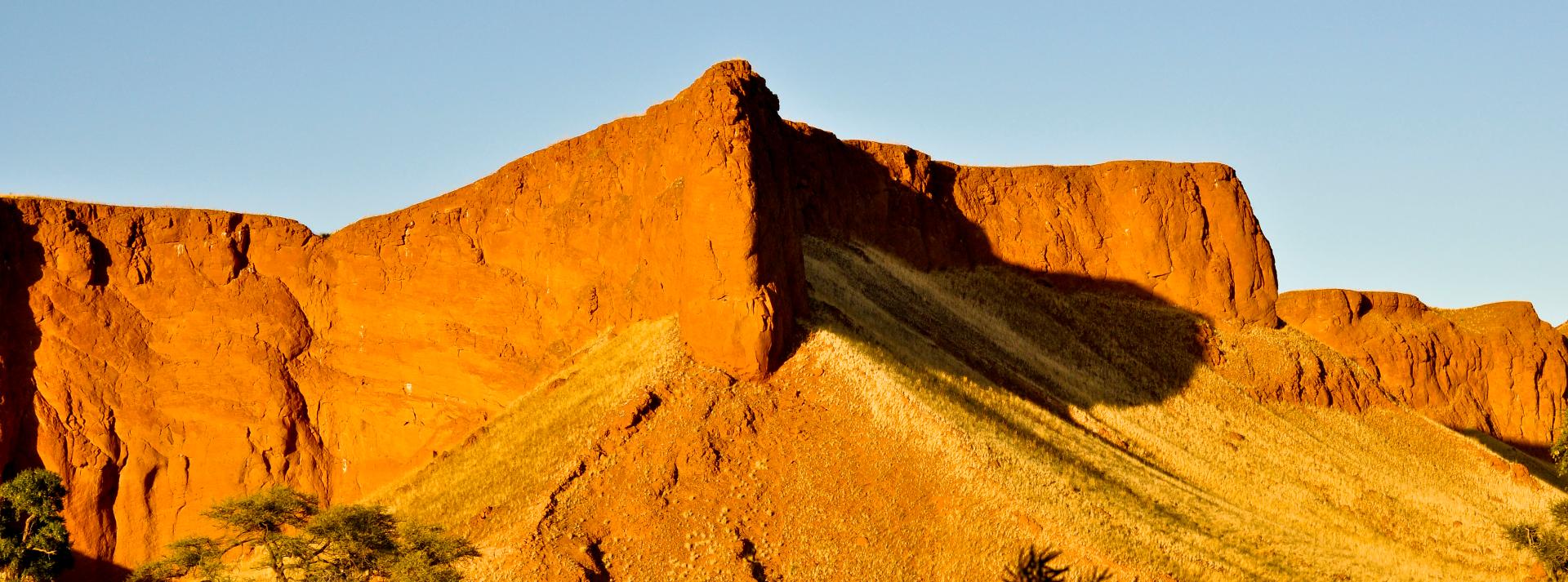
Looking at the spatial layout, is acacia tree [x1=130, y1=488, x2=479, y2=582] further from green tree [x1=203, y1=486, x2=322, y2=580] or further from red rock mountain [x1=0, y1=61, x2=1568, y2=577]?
red rock mountain [x1=0, y1=61, x2=1568, y2=577]

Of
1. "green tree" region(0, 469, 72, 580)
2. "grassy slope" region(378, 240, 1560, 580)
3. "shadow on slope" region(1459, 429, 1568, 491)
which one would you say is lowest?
"shadow on slope" region(1459, 429, 1568, 491)

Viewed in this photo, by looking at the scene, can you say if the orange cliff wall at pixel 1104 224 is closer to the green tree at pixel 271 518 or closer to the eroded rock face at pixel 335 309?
the eroded rock face at pixel 335 309

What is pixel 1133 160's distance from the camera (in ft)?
229

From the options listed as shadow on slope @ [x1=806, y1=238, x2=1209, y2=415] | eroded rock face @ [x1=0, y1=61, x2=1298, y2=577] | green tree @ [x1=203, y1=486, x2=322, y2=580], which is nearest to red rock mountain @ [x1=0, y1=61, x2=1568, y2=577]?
eroded rock face @ [x1=0, y1=61, x2=1298, y2=577]

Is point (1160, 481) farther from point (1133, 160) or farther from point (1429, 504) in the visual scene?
point (1133, 160)

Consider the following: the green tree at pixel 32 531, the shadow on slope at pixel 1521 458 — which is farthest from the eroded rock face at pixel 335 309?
the shadow on slope at pixel 1521 458

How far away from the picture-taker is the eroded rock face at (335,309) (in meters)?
43.8

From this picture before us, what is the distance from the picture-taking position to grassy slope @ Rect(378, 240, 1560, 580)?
36.0 m

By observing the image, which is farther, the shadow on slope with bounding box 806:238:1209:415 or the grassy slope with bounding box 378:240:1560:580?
the shadow on slope with bounding box 806:238:1209:415

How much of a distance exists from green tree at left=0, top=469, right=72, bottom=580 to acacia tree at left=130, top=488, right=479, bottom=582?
355 cm

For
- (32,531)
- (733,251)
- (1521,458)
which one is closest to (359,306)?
(32,531)

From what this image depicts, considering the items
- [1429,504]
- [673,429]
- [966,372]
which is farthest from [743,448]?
[1429,504]

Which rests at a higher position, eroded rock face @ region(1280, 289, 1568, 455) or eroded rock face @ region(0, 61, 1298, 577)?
eroded rock face @ region(0, 61, 1298, 577)

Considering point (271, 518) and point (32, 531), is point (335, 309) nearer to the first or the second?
point (32, 531)
